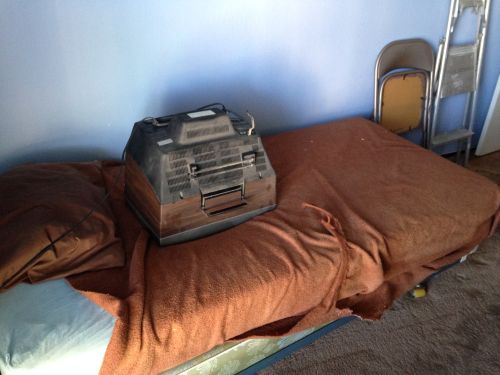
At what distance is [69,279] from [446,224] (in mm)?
1229

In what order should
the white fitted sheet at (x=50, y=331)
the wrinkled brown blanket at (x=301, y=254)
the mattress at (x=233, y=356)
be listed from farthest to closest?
the mattress at (x=233, y=356) < the wrinkled brown blanket at (x=301, y=254) < the white fitted sheet at (x=50, y=331)

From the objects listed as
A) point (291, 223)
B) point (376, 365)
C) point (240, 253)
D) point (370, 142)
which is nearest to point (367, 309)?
point (376, 365)

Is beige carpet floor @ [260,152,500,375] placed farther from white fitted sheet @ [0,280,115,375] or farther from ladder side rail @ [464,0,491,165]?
ladder side rail @ [464,0,491,165]

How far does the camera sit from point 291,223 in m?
1.37

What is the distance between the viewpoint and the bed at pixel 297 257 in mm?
1053

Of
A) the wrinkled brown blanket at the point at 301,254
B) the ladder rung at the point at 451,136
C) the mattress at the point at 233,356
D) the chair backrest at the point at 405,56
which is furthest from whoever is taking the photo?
the ladder rung at the point at 451,136

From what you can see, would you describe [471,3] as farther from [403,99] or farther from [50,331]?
[50,331]

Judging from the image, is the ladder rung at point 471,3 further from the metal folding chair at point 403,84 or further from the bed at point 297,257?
the bed at point 297,257

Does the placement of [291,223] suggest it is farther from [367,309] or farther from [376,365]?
[376,365]

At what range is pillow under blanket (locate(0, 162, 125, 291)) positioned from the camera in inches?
41.5

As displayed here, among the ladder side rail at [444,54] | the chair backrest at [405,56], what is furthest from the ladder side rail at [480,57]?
the chair backrest at [405,56]

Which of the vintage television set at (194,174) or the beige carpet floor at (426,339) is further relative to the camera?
the beige carpet floor at (426,339)

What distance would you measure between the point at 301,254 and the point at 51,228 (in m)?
0.69

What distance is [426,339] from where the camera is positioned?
154 cm
